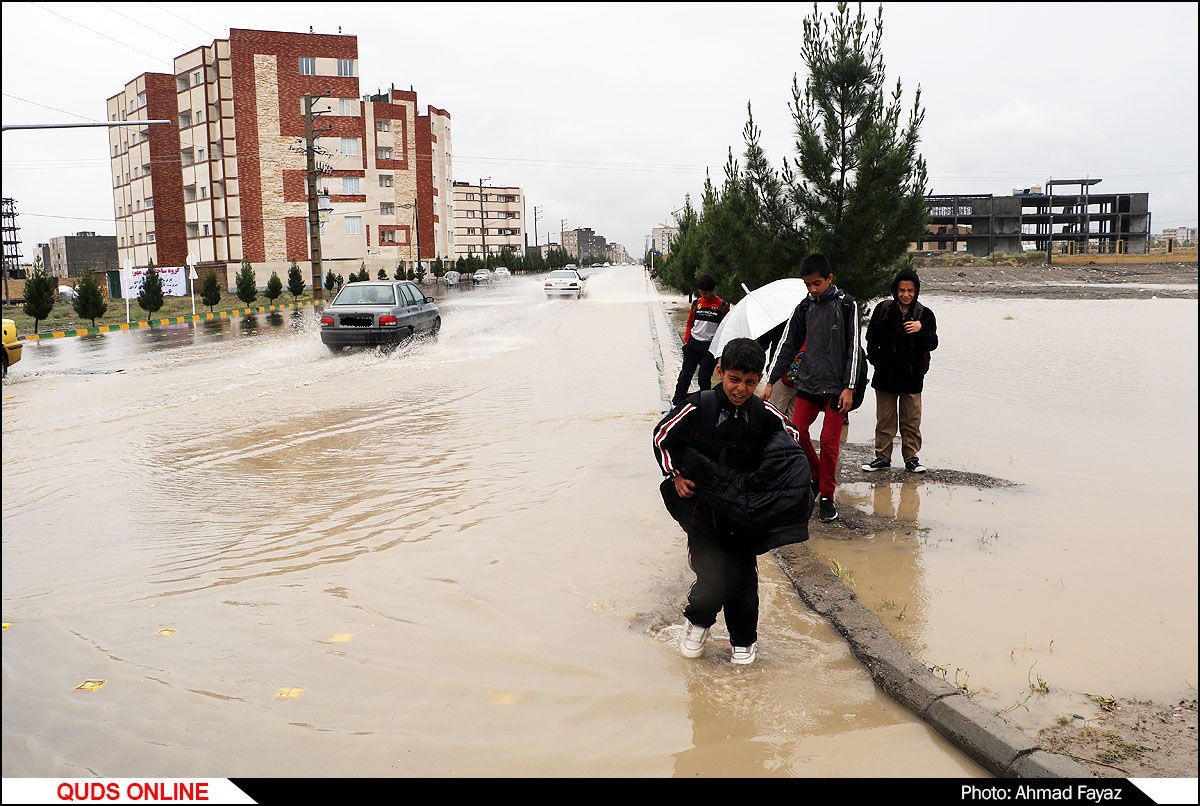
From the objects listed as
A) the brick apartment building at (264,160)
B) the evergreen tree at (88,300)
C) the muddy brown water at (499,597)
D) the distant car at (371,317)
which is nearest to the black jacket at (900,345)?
the muddy brown water at (499,597)

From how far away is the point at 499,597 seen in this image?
4.98m

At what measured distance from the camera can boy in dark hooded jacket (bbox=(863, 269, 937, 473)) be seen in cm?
723

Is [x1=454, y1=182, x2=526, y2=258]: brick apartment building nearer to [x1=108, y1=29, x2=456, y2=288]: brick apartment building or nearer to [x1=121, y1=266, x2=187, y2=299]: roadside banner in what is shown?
[x1=108, y1=29, x2=456, y2=288]: brick apartment building

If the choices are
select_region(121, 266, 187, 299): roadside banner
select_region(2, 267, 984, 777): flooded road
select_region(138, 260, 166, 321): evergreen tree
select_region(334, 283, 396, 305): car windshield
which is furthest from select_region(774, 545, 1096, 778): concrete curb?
select_region(121, 266, 187, 299): roadside banner

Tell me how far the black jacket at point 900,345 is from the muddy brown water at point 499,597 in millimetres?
880

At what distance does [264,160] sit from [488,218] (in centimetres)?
7798

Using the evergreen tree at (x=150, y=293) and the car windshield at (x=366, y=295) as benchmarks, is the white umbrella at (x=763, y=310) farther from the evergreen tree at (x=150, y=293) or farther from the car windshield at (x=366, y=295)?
the evergreen tree at (x=150, y=293)

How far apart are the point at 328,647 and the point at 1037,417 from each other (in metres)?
8.77

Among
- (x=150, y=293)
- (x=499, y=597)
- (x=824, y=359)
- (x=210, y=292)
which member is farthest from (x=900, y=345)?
(x=210, y=292)

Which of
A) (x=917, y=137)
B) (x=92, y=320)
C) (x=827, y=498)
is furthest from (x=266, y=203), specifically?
(x=827, y=498)

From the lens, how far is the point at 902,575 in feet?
17.1

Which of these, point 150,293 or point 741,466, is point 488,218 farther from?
point 741,466

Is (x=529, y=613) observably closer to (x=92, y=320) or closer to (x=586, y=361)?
(x=586, y=361)

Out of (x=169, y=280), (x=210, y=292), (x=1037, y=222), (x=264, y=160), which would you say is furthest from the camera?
(x=1037, y=222)
